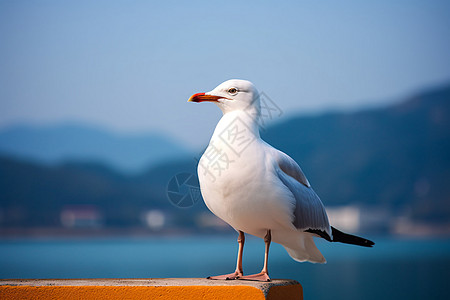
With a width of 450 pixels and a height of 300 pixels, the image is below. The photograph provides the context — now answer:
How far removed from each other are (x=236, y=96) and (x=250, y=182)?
0.62m

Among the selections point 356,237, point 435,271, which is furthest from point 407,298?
point 356,237

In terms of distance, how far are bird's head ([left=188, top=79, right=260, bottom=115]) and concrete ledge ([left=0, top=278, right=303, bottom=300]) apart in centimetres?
113

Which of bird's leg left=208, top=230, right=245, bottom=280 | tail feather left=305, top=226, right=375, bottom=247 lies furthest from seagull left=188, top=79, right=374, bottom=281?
tail feather left=305, top=226, right=375, bottom=247

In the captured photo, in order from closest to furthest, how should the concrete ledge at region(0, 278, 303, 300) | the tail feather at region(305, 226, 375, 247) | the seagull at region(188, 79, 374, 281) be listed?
the concrete ledge at region(0, 278, 303, 300)
the seagull at region(188, 79, 374, 281)
the tail feather at region(305, 226, 375, 247)

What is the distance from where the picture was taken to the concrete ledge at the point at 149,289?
377 centimetres

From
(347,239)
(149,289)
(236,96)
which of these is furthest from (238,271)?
(236,96)

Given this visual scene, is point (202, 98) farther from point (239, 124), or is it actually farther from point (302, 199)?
point (302, 199)

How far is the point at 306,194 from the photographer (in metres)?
4.21

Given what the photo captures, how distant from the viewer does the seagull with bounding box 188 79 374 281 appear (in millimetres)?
3873

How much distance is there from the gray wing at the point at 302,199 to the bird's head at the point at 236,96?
39 centimetres

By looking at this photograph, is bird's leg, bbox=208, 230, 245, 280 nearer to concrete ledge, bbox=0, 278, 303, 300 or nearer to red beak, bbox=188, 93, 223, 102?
concrete ledge, bbox=0, 278, 303, 300

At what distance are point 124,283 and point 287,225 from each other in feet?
3.64

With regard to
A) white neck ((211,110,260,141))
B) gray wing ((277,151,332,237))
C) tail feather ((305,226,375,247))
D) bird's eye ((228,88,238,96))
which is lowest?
tail feather ((305,226,375,247))

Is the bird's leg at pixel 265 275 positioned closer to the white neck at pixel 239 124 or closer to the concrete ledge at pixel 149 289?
the concrete ledge at pixel 149 289
